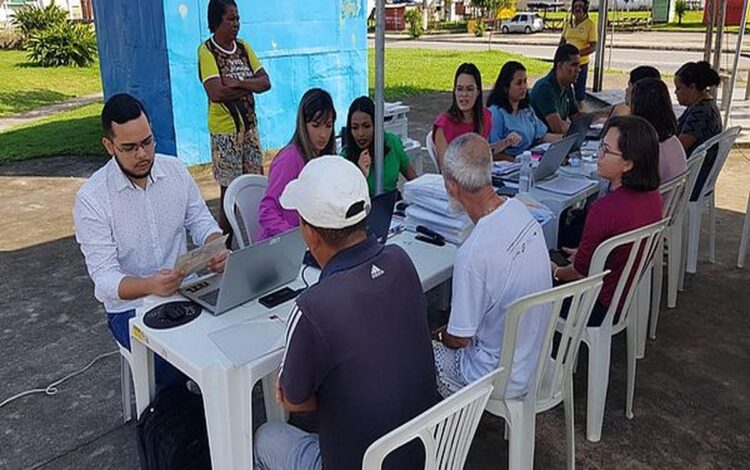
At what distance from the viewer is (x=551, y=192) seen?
315 centimetres

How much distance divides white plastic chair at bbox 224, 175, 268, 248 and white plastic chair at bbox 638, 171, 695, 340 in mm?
1787

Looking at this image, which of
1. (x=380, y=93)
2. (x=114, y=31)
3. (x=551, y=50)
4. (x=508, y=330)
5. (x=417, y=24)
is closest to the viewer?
(x=508, y=330)

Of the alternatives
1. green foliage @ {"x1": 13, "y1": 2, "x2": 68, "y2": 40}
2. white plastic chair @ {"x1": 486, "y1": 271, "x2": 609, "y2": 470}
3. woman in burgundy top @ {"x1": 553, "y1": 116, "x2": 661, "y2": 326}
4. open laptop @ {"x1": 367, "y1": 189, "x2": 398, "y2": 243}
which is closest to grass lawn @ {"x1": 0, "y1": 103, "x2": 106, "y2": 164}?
open laptop @ {"x1": 367, "y1": 189, "x2": 398, "y2": 243}

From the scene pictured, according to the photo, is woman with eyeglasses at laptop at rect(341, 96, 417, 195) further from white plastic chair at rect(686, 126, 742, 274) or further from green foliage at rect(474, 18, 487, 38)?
green foliage at rect(474, 18, 487, 38)

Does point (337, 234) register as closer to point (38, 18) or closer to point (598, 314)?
point (598, 314)

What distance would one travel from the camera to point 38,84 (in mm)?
12586

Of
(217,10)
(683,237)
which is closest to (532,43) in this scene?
(683,237)

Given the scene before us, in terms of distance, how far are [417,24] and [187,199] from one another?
28373mm

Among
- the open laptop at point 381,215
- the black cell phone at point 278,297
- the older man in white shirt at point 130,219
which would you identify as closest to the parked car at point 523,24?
the open laptop at point 381,215

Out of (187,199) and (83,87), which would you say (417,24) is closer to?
(83,87)

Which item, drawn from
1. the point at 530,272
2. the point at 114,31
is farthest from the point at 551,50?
the point at 530,272

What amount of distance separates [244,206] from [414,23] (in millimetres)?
27748

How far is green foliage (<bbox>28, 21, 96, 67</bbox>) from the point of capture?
49.9ft

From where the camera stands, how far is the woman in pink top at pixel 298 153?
8.93 ft
